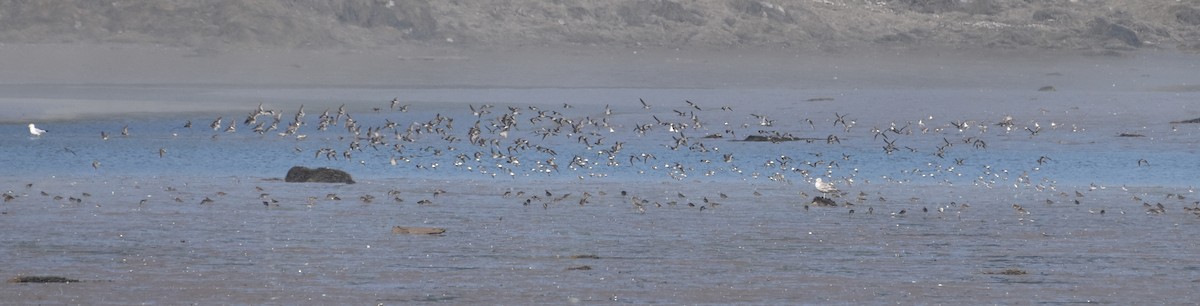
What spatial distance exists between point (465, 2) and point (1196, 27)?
2837 centimetres

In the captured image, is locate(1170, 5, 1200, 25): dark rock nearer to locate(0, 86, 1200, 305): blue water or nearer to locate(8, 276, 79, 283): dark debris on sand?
→ locate(0, 86, 1200, 305): blue water

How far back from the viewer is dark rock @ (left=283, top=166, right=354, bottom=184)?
19.2 m

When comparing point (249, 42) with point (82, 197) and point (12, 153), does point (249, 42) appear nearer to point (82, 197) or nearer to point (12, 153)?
point (12, 153)

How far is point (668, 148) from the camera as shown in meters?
25.0

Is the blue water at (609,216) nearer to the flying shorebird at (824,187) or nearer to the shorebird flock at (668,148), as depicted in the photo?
the shorebird flock at (668,148)

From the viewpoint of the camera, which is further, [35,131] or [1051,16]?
[1051,16]

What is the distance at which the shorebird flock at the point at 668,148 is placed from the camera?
19.5m

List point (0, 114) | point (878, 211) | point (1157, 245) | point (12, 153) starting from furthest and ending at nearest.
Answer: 1. point (0, 114)
2. point (12, 153)
3. point (878, 211)
4. point (1157, 245)

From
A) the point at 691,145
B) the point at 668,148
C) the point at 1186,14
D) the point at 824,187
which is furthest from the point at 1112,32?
the point at 824,187

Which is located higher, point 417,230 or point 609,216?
point 417,230

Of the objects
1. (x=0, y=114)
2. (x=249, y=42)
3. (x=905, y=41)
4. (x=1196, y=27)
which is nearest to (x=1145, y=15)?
(x=1196, y=27)

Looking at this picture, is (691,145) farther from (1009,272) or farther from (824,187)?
(1009,272)

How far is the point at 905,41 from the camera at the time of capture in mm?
71000

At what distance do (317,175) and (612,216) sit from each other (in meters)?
4.54
